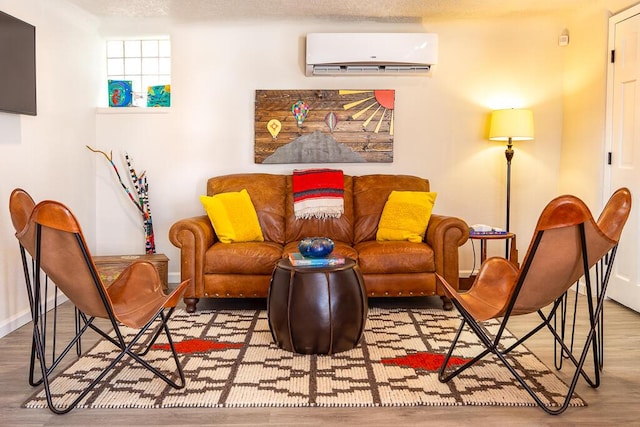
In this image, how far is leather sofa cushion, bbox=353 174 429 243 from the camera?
5.01 metres

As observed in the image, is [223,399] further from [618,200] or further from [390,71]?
[390,71]

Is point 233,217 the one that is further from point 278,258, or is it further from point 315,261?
point 315,261

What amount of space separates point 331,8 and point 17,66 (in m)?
2.41

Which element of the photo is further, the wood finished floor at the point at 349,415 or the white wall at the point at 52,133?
the white wall at the point at 52,133

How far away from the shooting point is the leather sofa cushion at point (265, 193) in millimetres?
5012

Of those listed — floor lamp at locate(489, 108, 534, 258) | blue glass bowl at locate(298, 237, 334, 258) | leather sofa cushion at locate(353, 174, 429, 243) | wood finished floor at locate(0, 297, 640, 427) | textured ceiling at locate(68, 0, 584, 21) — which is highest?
textured ceiling at locate(68, 0, 584, 21)

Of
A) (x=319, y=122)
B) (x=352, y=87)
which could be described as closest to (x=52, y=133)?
(x=319, y=122)

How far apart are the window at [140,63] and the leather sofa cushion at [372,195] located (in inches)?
81.3

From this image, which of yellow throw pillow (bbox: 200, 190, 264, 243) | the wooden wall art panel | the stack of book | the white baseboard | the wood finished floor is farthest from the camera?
the wooden wall art panel

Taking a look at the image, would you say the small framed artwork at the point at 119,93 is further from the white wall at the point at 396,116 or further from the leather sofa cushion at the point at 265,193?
the leather sofa cushion at the point at 265,193

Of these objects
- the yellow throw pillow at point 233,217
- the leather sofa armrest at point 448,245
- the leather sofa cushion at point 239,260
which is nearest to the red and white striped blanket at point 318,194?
the yellow throw pillow at point 233,217

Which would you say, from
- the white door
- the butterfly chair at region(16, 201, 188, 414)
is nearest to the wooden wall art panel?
the white door

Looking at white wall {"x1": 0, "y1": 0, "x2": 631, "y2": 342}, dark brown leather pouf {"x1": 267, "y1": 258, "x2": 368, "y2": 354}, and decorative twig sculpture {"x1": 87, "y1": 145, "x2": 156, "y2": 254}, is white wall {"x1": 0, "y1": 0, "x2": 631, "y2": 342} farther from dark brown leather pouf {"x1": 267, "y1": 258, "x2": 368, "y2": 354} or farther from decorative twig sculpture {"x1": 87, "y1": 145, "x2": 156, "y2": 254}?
dark brown leather pouf {"x1": 267, "y1": 258, "x2": 368, "y2": 354}

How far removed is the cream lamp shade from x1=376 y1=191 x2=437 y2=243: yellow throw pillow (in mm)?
855
